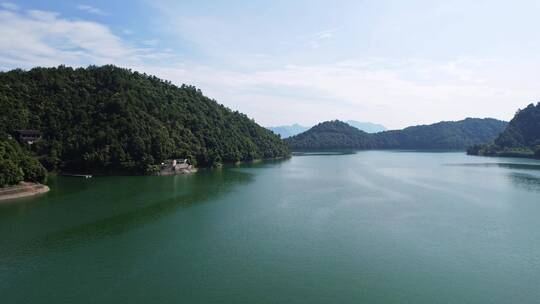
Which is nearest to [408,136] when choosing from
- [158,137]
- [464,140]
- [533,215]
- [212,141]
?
[464,140]

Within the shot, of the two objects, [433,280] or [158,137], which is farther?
[158,137]

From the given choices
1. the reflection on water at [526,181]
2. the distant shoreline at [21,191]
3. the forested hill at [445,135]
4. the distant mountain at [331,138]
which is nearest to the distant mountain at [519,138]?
the forested hill at [445,135]

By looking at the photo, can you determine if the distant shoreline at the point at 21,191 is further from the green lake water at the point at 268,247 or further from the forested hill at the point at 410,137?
the forested hill at the point at 410,137

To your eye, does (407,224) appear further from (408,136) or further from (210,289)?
(408,136)

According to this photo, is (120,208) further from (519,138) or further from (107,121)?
(519,138)

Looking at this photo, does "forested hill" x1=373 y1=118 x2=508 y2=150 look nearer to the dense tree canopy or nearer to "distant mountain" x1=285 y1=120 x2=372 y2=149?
"distant mountain" x1=285 y1=120 x2=372 y2=149
